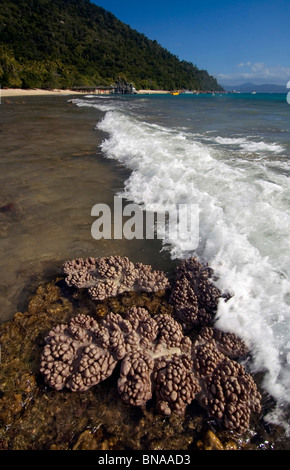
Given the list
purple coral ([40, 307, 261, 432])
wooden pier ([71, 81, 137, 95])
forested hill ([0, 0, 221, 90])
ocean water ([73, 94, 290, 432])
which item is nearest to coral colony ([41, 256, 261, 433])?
purple coral ([40, 307, 261, 432])

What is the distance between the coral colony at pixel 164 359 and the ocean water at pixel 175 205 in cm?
29

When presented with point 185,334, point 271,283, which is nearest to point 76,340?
point 185,334

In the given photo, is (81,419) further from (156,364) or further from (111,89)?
(111,89)

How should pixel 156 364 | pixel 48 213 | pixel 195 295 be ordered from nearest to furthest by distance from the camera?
pixel 156 364
pixel 195 295
pixel 48 213

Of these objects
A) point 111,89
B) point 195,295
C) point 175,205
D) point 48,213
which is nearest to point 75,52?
point 111,89

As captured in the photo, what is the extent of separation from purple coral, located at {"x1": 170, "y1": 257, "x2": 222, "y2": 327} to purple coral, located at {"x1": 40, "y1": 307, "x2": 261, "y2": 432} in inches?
9.8

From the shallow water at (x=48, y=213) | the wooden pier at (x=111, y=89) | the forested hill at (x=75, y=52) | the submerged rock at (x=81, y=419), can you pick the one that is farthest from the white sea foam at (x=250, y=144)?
the wooden pier at (x=111, y=89)

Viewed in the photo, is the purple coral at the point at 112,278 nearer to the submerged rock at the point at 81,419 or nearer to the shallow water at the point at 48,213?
the shallow water at the point at 48,213

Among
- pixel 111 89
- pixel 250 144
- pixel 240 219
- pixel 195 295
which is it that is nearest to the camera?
pixel 195 295

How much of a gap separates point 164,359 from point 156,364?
0.33 feet

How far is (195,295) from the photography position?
3.34 meters

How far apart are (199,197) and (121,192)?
85.6 inches

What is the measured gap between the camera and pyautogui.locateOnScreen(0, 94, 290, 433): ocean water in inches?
120
